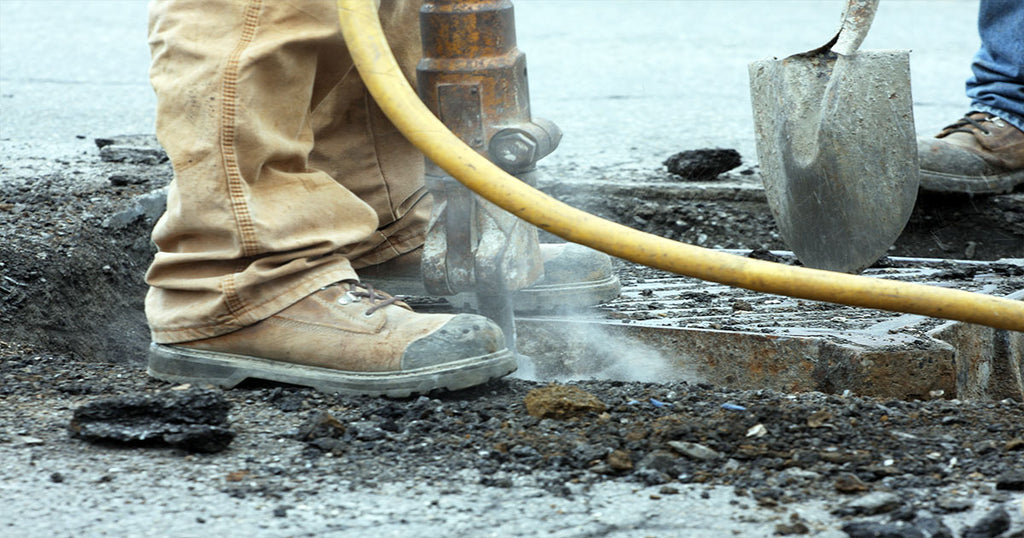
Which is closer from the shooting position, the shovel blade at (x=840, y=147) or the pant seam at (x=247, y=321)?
the pant seam at (x=247, y=321)

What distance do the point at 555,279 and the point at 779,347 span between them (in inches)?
22.6

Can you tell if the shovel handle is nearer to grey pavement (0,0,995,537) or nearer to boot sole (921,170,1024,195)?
boot sole (921,170,1024,195)

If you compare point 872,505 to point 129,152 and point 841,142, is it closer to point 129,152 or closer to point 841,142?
point 841,142

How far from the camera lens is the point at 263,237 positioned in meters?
1.98

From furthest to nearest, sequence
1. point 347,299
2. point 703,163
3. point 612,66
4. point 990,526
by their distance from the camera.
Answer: point 612,66
point 703,163
point 347,299
point 990,526

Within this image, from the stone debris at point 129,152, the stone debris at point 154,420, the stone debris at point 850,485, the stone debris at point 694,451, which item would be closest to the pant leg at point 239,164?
the stone debris at point 154,420

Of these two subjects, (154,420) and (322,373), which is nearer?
(154,420)

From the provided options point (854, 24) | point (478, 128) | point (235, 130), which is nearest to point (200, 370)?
point (235, 130)

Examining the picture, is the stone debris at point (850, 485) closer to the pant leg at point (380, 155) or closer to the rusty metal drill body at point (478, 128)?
the rusty metal drill body at point (478, 128)

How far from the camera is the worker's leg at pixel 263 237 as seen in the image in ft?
6.34

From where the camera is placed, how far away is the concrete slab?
2246mm

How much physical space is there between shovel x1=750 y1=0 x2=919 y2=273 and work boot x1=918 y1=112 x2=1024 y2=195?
930 millimetres

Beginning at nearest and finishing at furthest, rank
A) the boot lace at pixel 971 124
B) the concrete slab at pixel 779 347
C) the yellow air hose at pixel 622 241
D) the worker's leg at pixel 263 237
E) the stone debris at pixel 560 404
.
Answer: the yellow air hose at pixel 622 241
the stone debris at pixel 560 404
the worker's leg at pixel 263 237
the concrete slab at pixel 779 347
the boot lace at pixel 971 124

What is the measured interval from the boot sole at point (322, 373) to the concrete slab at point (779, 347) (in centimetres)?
44
